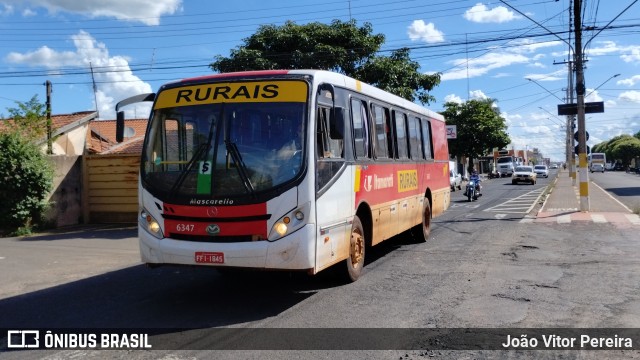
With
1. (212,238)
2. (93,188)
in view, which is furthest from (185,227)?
(93,188)

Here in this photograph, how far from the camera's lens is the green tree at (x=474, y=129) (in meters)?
60.0

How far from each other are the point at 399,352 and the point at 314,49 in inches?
601

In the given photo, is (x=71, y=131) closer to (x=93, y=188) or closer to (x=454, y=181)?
(x=93, y=188)

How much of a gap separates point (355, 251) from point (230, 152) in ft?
8.20

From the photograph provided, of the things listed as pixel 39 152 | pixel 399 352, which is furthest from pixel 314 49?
pixel 399 352

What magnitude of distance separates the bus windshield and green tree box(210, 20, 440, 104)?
12066 millimetres

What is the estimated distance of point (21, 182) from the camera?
1491 cm

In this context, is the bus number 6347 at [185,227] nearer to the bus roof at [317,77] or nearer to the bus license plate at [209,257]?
the bus license plate at [209,257]

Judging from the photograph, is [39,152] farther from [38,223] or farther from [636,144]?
[636,144]

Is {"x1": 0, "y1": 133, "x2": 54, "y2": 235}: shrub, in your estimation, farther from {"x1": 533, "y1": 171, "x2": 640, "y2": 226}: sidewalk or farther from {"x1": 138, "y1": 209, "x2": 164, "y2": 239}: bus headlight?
{"x1": 533, "y1": 171, "x2": 640, "y2": 226}: sidewalk

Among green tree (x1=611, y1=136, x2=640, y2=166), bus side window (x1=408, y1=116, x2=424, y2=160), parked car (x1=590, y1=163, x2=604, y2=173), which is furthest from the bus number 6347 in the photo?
green tree (x1=611, y1=136, x2=640, y2=166)

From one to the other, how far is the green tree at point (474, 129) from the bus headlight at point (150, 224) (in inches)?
2234

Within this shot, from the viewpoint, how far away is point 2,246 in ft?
42.4

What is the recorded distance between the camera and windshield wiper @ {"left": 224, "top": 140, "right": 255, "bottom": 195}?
20.3 ft
